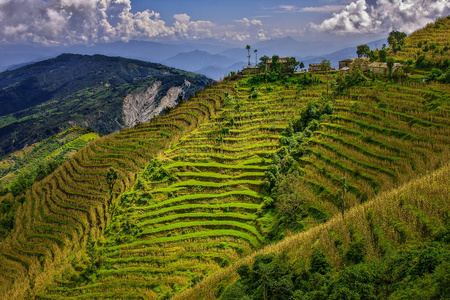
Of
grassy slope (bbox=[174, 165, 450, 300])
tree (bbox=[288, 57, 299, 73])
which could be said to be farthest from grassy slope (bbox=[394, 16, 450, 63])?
grassy slope (bbox=[174, 165, 450, 300])

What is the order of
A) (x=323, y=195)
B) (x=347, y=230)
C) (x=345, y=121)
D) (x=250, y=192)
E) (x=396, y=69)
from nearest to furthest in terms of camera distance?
(x=347, y=230)
(x=323, y=195)
(x=250, y=192)
(x=345, y=121)
(x=396, y=69)

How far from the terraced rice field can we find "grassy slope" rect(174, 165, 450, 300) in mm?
6816

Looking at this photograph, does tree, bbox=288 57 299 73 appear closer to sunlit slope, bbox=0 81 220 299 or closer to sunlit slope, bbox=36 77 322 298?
sunlit slope, bbox=36 77 322 298

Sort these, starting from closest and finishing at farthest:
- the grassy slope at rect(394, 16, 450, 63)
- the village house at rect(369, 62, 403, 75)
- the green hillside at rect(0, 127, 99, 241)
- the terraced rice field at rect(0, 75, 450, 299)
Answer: the terraced rice field at rect(0, 75, 450, 299) < the village house at rect(369, 62, 403, 75) < the grassy slope at rect(394, 16, 450, 63) < the green hillside at rect(0, 127, 99, 241)

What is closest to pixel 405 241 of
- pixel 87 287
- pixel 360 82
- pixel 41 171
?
pixel 87 287

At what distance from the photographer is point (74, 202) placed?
40.0 metres

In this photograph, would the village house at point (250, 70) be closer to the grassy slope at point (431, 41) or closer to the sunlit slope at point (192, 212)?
the sunlit slope at point (192, 212)

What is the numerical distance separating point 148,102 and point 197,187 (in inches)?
6220

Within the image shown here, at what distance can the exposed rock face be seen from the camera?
561 ft

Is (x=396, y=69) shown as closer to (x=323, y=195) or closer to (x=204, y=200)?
(x=323, y=195)

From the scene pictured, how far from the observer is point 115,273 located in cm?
2756

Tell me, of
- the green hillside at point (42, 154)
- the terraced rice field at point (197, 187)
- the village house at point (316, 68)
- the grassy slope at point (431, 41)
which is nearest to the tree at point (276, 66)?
the village house at point (316, 68)

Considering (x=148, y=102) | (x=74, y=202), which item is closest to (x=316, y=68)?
(x=74, y=202)

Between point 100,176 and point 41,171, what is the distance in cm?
2406
